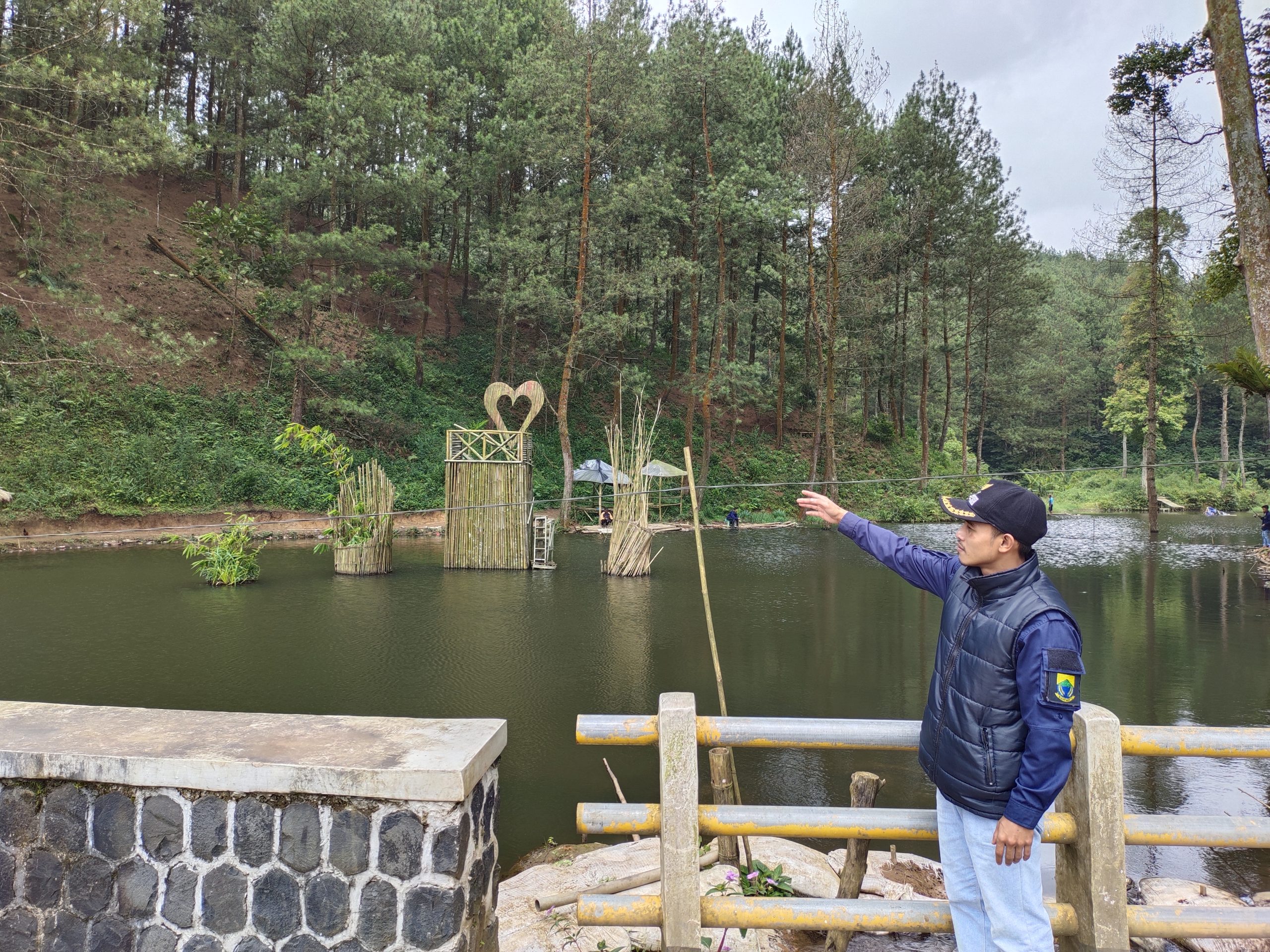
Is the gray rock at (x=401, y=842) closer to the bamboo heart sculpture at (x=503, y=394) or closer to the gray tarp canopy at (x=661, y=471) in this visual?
the bamboo heart sculpture at (x=503, y=394)

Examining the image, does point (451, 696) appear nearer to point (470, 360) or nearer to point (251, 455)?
point (251, 455)

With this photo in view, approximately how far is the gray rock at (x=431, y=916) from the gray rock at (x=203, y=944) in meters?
0.44

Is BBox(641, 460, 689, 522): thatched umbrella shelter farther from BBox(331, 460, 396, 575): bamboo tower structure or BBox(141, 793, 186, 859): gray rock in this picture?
BBox(141, 793, 186, 859): gray rock

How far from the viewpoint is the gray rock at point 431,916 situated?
178cm

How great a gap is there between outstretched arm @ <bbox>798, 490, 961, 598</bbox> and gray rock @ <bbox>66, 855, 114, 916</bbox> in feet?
6.49

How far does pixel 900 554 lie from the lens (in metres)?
2.30

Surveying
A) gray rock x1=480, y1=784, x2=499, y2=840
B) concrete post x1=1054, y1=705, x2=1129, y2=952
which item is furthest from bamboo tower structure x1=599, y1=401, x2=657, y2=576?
concrete post x1=1054, y1=705, x2=1129, y2=952

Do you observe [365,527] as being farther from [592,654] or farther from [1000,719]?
[1000,719]

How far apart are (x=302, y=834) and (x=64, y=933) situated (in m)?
0.64

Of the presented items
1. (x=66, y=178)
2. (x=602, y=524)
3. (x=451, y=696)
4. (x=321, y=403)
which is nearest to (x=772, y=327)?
(x=602, y=524)

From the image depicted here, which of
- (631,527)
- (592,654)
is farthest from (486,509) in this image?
(592,654)

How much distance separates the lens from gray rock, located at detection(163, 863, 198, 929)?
5.98 feet

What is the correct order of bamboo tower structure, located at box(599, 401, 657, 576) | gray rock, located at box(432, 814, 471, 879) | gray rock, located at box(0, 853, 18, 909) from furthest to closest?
bamboo tower structure, located at box(599, 401, 657, 576), gray rock, located at box(0, 853, 18, 909), gray rock, located at box(432, 814, 471, 879)

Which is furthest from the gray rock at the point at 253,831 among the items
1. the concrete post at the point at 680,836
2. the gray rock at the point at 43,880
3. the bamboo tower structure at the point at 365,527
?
the bamboo tower structure at the point at 365,527
